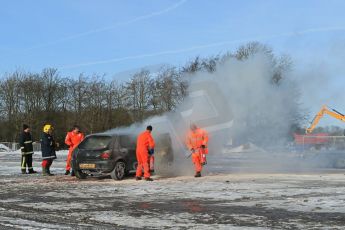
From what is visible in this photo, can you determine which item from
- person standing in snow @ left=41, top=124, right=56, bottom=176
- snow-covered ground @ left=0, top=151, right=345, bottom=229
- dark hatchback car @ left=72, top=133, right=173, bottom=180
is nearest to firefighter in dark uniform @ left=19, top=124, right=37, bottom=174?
person standing in snow @ left=41, top=124, right=56, bottom=176

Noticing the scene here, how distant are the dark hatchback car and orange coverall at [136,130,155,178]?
2.61 feet

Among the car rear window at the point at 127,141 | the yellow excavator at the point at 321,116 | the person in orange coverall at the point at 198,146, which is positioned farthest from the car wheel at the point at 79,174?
the yellow excavator at the point at 321,116

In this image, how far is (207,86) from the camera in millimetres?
17969

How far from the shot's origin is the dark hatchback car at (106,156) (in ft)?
52.3

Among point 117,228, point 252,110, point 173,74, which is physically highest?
point 173,74

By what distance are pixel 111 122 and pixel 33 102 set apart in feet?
38.5

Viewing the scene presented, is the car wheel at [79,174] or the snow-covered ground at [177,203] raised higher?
the car wheel at [79,174]

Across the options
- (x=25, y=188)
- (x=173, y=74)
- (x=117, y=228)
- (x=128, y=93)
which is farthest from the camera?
(x=128, y=93)

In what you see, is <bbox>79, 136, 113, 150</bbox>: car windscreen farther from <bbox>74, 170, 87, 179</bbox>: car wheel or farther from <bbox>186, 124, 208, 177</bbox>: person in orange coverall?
<bbox>186, 124, 208, 177</bbox>: person in orange coverall

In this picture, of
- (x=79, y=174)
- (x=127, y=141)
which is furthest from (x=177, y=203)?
(x=79, y=174)

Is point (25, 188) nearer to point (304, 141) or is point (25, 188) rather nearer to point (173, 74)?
point (173, 74)

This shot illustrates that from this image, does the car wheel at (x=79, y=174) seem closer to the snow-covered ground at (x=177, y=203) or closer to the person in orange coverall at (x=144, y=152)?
the snow-covered ground at (x=177, y=203)

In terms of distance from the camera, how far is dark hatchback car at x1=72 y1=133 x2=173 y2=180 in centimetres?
1594

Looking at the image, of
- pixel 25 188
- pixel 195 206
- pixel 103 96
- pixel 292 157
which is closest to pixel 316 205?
pixel 195 206
